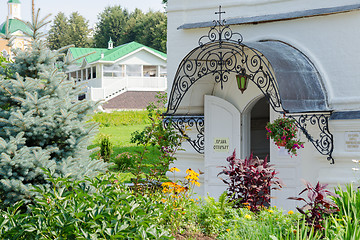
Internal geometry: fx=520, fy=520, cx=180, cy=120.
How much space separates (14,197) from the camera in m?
6.05

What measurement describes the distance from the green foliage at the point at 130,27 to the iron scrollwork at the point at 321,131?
42642 millimetres

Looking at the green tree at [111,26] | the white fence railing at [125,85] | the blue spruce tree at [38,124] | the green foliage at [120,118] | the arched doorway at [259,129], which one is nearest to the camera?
the blue spruce tree at [38,124]

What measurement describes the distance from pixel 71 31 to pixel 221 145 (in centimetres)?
5754

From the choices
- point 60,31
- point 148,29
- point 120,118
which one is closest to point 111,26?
point 60,31

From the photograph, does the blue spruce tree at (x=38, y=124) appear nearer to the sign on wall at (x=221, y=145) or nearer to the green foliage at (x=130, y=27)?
the sign on wall at (x=221, y=145)

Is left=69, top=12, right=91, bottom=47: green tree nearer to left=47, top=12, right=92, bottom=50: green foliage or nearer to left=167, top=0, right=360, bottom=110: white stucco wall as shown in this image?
left=47, top=12, right=92, bottom=50: green foliage

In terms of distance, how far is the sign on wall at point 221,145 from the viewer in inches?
371

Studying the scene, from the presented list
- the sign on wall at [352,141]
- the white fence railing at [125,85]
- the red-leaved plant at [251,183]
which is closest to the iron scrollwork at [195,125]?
the sign on wall at [352,141]

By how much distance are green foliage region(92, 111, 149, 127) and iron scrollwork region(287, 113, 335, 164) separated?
66.8 feet

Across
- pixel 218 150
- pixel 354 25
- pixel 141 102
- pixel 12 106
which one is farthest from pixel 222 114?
pixel 141 102

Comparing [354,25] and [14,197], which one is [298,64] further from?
[14,197]

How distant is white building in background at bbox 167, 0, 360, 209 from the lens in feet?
26.2

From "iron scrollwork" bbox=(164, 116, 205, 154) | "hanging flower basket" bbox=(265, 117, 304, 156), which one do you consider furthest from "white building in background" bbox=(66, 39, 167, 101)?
"hanging flower basket" bbox=(265, 117, 304, 156)

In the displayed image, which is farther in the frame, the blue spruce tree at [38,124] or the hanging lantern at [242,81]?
the hanging lantern at [242,81]
